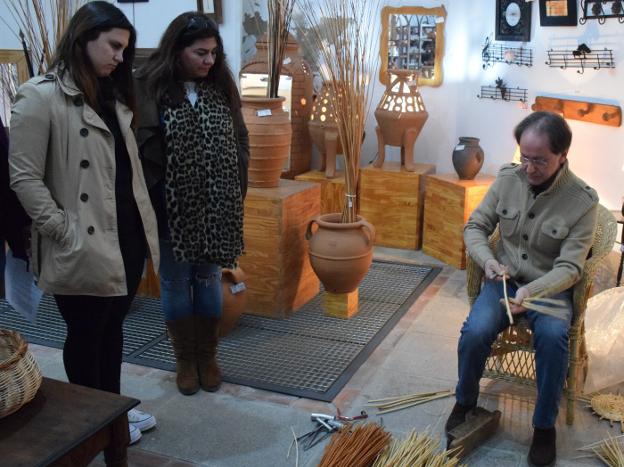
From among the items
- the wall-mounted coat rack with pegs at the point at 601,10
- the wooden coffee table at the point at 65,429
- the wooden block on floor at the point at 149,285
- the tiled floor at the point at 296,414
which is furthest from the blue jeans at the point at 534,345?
the wall-mounted coat rack with pegs at the point at 601,10

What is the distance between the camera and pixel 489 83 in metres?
5.02

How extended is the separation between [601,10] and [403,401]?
106 inches

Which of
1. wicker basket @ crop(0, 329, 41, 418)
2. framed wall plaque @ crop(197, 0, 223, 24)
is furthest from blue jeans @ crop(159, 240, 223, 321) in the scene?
framed wall plaque @ crop(197, 0, 223, 24)

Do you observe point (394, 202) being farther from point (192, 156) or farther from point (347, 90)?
point (192, 156)

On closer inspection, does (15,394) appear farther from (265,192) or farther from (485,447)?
(265,192)

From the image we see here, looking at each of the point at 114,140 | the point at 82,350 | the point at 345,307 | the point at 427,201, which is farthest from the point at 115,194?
the point at 427,201

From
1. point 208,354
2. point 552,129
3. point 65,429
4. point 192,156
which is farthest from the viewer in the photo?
point 208,354

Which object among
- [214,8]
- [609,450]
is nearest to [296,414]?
[609,450]

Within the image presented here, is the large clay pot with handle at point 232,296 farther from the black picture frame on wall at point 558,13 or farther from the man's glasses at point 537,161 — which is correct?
the black picture frame on wall at point 558,13

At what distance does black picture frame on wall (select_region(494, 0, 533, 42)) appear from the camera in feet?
15.4

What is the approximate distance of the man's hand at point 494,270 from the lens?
2.57 m

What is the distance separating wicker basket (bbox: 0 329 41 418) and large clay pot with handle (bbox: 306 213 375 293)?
197 cm

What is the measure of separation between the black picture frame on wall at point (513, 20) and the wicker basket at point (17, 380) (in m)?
3.83

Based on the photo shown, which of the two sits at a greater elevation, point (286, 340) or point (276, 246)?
point (276, 246)
